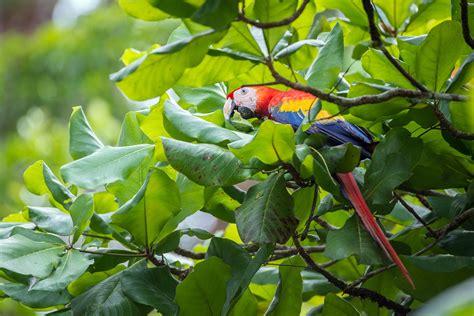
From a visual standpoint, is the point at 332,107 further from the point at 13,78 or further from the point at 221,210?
the point at 13,78

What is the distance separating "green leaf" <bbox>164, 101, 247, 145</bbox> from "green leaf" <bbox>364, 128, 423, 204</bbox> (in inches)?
6.1

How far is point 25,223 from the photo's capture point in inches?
36.9

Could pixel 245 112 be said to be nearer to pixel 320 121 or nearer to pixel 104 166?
pixel 320 121

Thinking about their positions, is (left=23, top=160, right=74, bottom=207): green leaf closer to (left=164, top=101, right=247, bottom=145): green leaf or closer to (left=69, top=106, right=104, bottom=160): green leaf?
(left=69, top=106, right=104, bottom=160): green leaf

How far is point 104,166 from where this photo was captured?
826 mm

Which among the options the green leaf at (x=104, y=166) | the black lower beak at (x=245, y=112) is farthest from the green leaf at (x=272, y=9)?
the black lower beak at (x=245, y=112)

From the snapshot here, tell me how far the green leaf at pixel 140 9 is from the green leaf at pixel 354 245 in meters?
0.29

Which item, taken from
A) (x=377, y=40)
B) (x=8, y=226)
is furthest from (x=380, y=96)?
(x=8, y=226)

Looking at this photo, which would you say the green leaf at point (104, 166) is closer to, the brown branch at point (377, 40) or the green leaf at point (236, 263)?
the green leaf at point (236, 263)

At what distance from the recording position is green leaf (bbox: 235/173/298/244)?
756 millimetres

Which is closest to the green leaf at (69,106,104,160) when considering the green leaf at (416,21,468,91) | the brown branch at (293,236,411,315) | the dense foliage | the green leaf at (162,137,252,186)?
the dense foliage

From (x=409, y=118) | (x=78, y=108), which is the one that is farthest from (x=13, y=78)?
(x=409, y=118)

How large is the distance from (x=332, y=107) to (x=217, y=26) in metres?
0.27

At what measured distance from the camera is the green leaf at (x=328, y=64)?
0.91 meters
